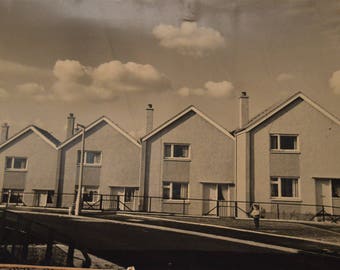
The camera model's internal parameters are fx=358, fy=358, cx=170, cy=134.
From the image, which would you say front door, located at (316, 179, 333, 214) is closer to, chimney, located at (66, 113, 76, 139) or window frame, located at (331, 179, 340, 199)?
window frame, located at (331, 179, 340, 199)

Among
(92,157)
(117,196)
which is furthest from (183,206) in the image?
(92,157)

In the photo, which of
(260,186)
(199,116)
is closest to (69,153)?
(199,116)

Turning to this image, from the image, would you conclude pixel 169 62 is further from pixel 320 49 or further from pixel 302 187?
pixel 302 187

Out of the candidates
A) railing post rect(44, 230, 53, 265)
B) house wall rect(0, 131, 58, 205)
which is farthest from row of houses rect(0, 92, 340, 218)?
railing post rect(44, 230, 53, 265)

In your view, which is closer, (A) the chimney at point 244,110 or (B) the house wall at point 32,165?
(B) the house wall at point 32,165

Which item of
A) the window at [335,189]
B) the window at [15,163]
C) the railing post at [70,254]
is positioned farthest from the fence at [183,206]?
the railing post at [70,254]

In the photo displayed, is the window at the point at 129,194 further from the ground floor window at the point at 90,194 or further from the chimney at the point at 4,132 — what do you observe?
the chimney at the point at 4,132
